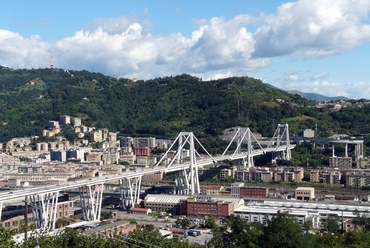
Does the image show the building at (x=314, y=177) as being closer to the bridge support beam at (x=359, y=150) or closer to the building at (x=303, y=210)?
the bridge support beam at (x=359, y=150)

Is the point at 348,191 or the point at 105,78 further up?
the point at 105,78

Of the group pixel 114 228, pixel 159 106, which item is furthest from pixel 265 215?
pixel 159 106

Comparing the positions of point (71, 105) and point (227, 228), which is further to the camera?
point (71, 105)

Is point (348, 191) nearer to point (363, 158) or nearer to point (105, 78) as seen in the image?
point (363, 158)

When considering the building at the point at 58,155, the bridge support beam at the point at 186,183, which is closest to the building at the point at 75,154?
the building at the point at 58,155

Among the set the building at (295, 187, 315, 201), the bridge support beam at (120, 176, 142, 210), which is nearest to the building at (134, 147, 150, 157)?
the bridge support beam at (120, 176, 142, 210)

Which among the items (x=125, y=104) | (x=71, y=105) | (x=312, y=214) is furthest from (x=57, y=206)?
(x=125, y=104)
